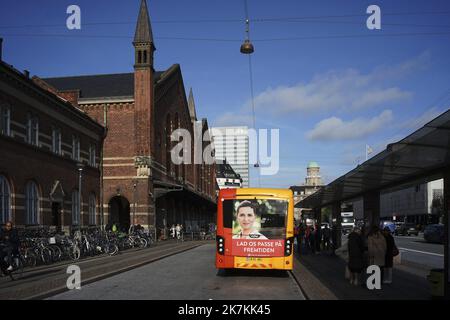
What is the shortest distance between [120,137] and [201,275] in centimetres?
2854

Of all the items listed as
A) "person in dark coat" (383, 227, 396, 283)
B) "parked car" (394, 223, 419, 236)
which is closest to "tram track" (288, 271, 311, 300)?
"person in dark coat" (383, 227, 396, 283)

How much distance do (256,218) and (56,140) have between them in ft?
66.5

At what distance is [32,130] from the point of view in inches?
1142

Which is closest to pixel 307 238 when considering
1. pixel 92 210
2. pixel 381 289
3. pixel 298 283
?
pixel 298 283

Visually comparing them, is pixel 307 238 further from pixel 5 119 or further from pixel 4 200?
pixel 5 119

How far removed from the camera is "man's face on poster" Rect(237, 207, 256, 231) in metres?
15.6

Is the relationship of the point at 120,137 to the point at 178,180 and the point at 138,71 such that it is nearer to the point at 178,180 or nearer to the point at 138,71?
the point at 138,71

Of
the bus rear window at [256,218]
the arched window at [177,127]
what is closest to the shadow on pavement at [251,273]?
the bus rear window at [256,218]

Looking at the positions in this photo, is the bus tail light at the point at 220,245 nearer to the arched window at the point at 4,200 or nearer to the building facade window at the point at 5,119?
the arched window at the point at 4,200

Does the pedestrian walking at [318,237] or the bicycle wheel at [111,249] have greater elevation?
the pedestrian walking at [318,237]

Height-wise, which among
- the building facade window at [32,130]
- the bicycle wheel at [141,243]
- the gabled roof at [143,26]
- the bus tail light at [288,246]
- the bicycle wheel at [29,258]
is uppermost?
the gabled roof at [143,26]

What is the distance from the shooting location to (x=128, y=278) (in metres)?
14.9

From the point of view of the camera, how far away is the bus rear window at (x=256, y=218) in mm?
15492
